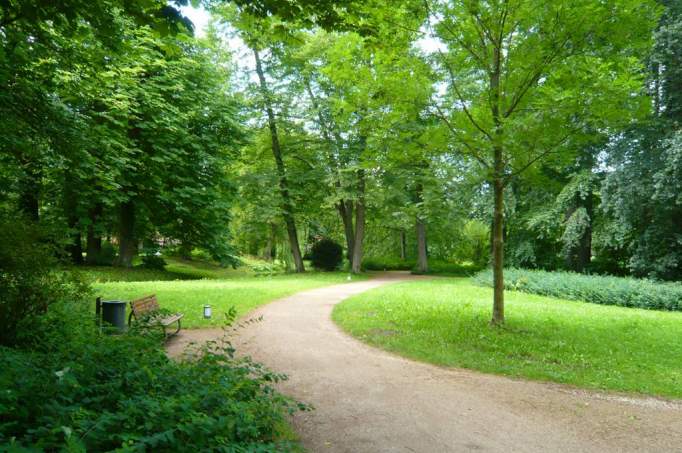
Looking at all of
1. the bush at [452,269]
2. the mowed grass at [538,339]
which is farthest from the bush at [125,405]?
the bush at [452,269]

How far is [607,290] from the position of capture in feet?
52.5

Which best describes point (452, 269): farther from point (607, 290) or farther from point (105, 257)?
point (105, 257)

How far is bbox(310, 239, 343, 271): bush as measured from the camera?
2678cm

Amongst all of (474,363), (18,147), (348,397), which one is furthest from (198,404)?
(18,147)

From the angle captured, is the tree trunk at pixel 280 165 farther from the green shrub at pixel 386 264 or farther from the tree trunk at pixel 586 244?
the tree trunk at pixel 586 244

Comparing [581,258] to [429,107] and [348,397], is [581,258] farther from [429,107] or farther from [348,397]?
[348,397]

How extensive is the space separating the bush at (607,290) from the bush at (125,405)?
51.5 feet

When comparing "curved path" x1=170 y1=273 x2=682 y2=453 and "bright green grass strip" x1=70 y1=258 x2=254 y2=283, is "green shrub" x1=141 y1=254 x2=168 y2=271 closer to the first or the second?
"bright green grass strip" x1=70 y1=258 x2=254 y2=283

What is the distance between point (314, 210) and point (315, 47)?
945 cm

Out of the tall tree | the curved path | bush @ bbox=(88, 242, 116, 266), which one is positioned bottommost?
the curved path

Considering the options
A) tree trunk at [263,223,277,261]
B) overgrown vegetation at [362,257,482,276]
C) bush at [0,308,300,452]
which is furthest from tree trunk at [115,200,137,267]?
bush at [0,308,300,452]

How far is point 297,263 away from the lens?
83.2ft

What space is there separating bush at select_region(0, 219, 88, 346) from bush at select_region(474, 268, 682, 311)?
16.6 metres

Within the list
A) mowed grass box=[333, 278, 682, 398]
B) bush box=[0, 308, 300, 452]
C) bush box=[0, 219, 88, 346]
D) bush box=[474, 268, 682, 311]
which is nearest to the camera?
bush box=[0, 308, 300, 452]
